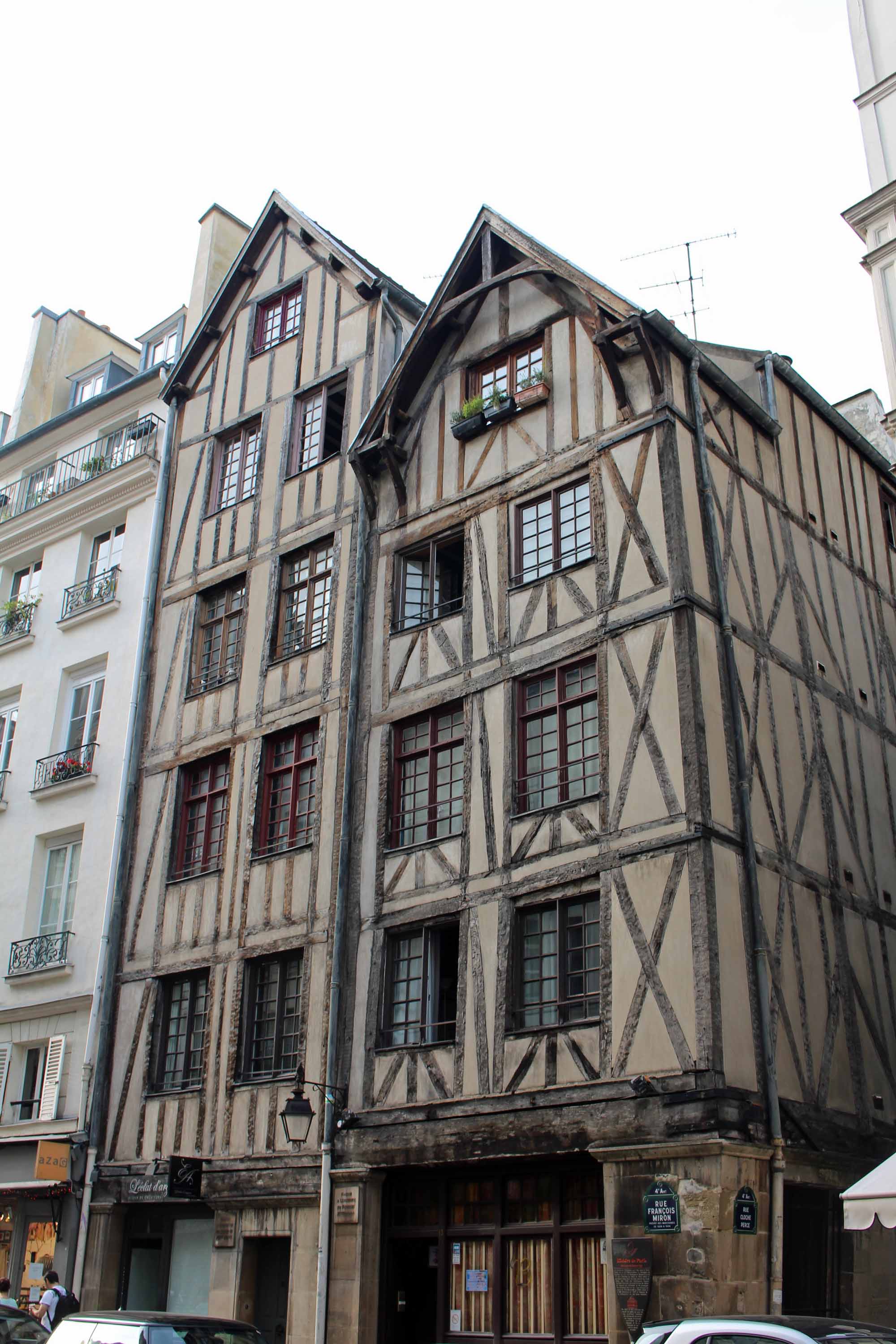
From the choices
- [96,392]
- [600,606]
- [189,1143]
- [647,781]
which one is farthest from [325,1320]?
[96,392]

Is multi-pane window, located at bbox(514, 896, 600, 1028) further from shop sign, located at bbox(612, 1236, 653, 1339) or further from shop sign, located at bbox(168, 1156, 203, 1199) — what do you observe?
shop sign, located at bbox(168, 1156, 203, 1199)

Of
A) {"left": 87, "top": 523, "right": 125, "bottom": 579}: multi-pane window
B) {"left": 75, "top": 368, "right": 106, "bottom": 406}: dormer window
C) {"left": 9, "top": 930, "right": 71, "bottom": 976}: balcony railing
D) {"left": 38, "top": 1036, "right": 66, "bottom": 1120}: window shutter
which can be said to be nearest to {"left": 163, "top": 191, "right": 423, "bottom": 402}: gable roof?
{"left": 87, "top": 523, "right": 125, "bottom": 579}: multi-pane window

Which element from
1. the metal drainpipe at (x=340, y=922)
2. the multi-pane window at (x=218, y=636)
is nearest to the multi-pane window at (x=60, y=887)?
the multi-pane window at (x=218, y=636)

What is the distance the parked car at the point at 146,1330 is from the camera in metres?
9.18

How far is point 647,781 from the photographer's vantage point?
1277cm

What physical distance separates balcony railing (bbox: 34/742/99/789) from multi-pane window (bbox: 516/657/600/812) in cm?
814

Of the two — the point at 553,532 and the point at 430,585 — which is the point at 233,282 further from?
the point at 553,532

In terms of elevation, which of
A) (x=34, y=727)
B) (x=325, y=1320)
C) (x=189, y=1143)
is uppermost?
(x=34, y=727)

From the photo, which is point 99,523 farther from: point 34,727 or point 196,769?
point 196,769

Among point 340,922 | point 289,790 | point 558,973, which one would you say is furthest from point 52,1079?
point 558,973

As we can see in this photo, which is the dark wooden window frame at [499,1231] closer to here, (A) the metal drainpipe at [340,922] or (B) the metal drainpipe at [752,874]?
(A) the metal drainpipe at [340,922]

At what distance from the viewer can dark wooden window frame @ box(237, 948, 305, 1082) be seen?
→ 50.1 feet

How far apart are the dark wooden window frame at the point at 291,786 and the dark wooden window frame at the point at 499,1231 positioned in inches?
163

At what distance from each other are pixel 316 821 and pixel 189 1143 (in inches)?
159
